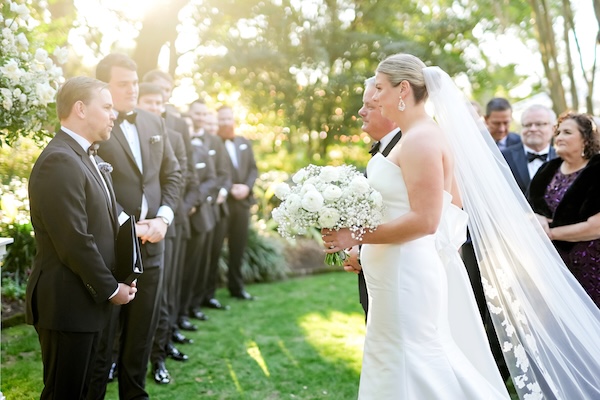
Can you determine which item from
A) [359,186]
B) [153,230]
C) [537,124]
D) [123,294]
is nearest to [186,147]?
[153,230]

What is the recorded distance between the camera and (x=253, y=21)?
13438 millimetres

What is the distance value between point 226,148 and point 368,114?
172 inches

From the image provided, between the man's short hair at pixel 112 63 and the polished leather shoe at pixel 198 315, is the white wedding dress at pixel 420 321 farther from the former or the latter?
the polished leather shoe at pixel 198 315

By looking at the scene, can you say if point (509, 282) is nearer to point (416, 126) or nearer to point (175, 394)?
point (416, 126)

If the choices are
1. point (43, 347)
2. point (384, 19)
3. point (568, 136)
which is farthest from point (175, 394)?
point (384, 19)

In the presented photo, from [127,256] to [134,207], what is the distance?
1.06 meters

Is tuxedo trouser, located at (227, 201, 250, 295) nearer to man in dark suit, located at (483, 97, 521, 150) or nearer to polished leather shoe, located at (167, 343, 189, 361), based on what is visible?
polished leather shoe, located at (167, 343, 189, 361)

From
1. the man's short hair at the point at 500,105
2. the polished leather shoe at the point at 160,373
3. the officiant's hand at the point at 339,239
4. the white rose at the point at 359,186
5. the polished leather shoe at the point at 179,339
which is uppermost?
the man's short hair at the point at 500,105

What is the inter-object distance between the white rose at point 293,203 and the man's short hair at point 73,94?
1.20m

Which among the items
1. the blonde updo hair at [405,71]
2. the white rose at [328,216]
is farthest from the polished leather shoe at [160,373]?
the blonde updo hair at [405,71]

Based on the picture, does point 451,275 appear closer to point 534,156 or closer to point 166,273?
point 534,156

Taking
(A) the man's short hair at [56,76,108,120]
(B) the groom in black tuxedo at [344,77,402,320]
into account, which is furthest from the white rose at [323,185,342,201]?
(A) the man's short hair at [56,76,108,120]

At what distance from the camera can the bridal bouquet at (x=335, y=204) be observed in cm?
304

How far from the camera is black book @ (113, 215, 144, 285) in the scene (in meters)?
3.26
